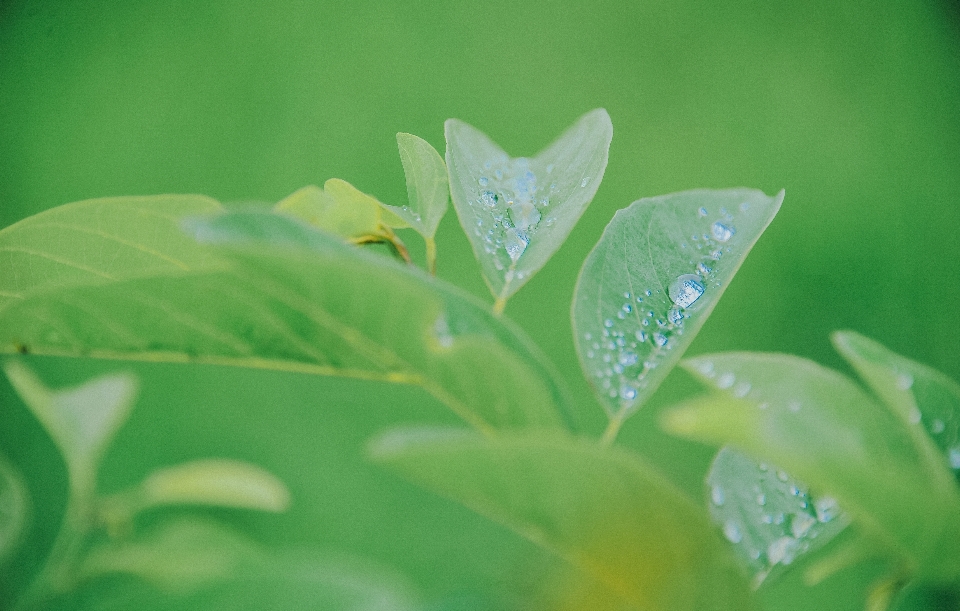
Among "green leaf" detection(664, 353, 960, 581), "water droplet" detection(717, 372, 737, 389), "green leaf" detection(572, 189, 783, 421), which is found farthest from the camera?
"green leaf" detection(572, 189, 783, 421)

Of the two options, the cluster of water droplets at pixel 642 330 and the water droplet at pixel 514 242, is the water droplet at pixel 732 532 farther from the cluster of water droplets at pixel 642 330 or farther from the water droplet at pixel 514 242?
the water droplet at pixel 514 242

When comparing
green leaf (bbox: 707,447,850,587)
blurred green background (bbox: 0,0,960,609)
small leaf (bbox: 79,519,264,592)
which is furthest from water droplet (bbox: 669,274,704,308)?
blurred green background (bbox: 0,0,960,609)

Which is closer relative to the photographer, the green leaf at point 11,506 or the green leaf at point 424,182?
the green leaf at point 11,506

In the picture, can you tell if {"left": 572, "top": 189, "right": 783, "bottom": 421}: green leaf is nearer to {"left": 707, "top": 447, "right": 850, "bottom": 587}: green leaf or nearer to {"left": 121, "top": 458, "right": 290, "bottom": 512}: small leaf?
{"left": 707, "top": 447, "right": 850, "bottom": 587}: green leaf

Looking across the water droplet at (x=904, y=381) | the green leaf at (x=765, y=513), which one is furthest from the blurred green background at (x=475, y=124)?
the water droplet at (x=904, y=381)

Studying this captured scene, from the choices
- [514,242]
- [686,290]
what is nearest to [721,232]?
[686,290]

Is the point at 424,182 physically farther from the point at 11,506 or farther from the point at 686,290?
the point at 11,506

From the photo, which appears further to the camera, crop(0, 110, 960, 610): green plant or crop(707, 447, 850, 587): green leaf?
crop(707, 447, 850, 587): green leaf

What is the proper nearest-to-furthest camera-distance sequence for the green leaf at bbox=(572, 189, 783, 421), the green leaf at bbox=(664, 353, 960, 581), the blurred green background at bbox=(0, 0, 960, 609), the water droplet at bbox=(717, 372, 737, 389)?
the green leaf at bbox=(664, 353, 960, 581), the water droplet at bbox=(717, 372, 737, 389), the green leaf at bbox=(572, 189, 783, 421), the blurred green background at bbox=(0, 0, 960, 609)

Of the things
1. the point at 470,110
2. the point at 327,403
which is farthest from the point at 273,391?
the point at 470,110
